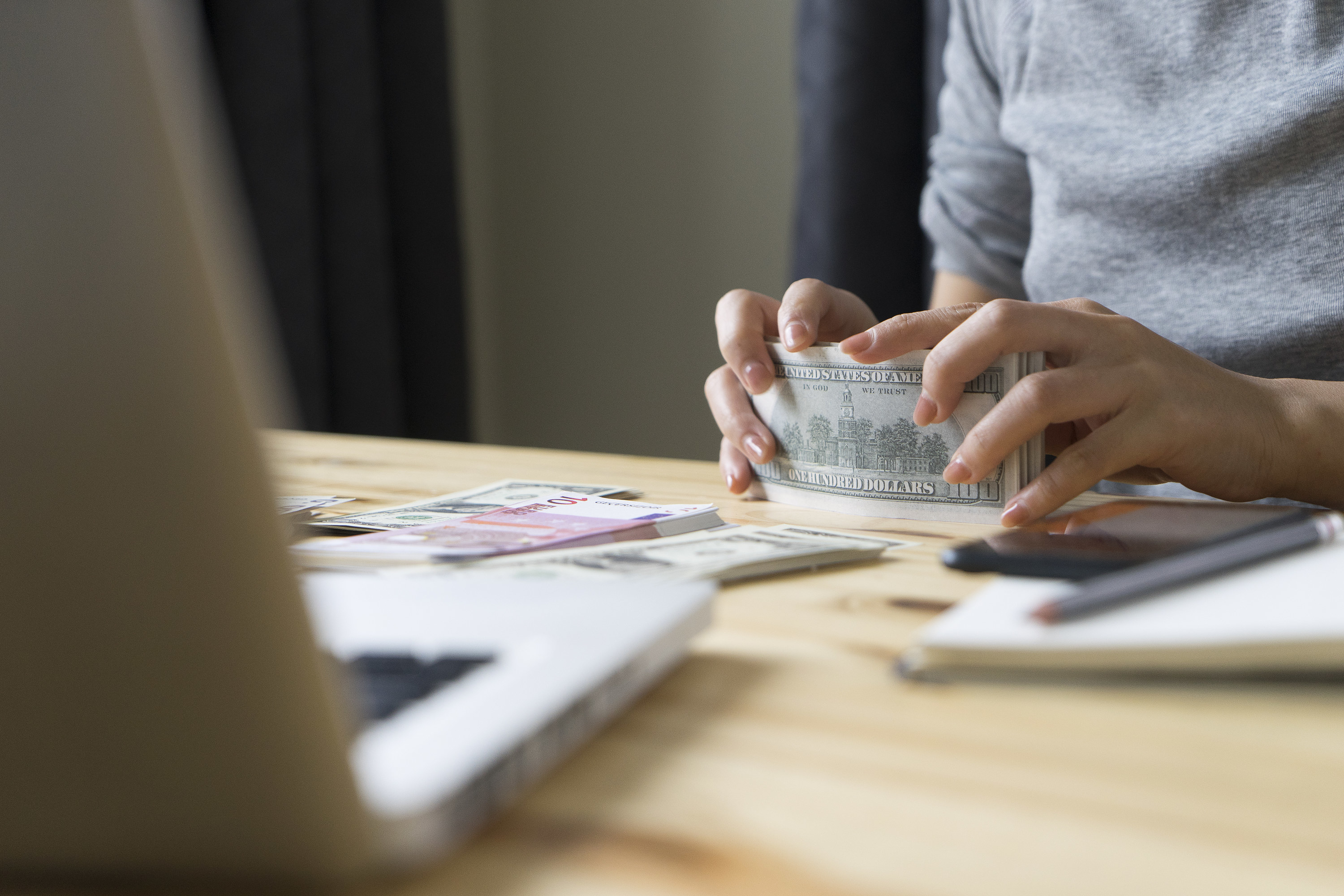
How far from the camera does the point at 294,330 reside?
2225mm

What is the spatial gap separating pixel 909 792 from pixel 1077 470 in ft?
1.44

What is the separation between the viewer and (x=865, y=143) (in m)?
2.13

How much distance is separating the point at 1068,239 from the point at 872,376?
53 cm

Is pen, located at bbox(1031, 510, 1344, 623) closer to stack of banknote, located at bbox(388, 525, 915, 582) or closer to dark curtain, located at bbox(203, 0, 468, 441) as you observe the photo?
stack of banknote, located at bbox(388, 525, 915, 582)

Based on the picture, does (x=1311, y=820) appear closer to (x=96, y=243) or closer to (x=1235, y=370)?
(x=96, y=243)

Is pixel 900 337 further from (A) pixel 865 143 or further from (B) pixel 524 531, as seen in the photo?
(A) pixel 865 143

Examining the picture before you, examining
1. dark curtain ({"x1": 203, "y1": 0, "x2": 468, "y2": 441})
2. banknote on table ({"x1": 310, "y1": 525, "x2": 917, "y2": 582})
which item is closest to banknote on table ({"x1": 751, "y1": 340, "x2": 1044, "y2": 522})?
banknote on table ({"x1": 310, "y1": 525, "x2": 917, "y2": 582})

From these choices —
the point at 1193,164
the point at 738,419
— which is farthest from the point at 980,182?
the point at 738,419

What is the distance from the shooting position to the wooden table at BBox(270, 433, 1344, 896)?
0.84 feet

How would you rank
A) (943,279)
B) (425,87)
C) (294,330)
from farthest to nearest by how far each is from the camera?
(425,87), (294,330), (943,279)

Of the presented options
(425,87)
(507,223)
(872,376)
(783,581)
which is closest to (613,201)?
(507,223)

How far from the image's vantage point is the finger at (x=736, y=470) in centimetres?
83

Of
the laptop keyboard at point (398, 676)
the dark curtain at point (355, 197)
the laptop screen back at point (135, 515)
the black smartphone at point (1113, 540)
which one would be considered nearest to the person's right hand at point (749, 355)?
the black smartphone at point (1113, 540)

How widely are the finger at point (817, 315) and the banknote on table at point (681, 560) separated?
181 mm
